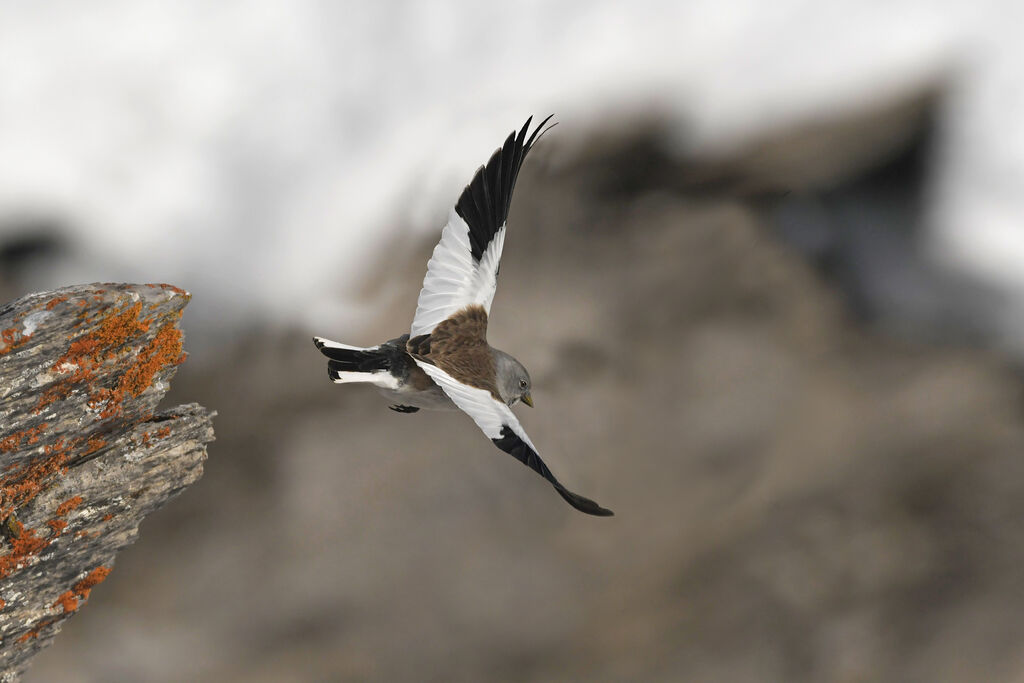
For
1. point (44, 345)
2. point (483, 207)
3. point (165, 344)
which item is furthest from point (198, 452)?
point (483, 207)

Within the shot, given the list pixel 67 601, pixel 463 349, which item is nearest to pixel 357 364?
pixel 463 349

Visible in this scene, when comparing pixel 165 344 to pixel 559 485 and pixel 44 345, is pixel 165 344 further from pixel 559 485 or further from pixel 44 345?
pixel 559 485

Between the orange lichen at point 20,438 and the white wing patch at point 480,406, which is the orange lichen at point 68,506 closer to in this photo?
the orange lichen at point 20,438

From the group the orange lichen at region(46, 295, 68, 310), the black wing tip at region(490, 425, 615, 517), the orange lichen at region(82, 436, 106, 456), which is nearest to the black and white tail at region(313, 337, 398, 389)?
the black wing tip at region(490, 425, 615, 517)

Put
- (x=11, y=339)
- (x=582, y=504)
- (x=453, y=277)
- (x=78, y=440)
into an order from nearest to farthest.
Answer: (x=582, y=504) → (x=11, y=339) → (x=453, y=277) → (x=78, y=440)

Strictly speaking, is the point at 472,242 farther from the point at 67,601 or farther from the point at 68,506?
the point at 67,601

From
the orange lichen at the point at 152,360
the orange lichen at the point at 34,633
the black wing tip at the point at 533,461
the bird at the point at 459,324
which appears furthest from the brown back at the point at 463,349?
the orange lichen at the point at 34,633

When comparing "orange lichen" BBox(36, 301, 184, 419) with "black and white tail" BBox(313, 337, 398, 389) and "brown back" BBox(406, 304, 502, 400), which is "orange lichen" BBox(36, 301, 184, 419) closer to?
"black and white tail" BBox(313, 337, 398, 389)
